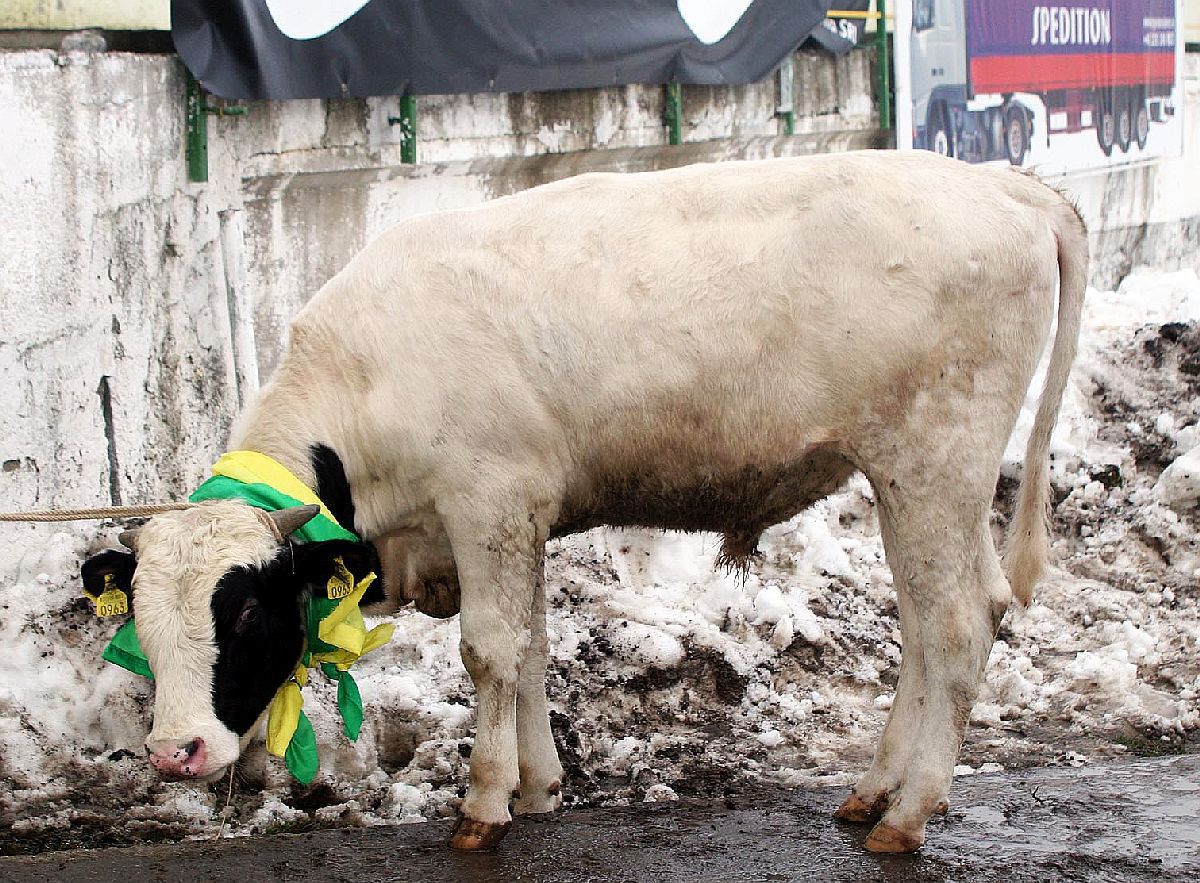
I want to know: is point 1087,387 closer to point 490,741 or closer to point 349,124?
point 349,124

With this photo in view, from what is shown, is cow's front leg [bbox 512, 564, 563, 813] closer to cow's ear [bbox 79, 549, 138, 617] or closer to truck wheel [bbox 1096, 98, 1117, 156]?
cow's ear [bbox 79, 549, 138, 617]

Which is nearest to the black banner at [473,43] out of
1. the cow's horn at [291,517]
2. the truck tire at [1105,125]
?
the cow's horn at [291,517]

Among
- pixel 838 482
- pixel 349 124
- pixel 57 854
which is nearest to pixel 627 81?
pixel 349 124

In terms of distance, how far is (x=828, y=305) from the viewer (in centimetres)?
500

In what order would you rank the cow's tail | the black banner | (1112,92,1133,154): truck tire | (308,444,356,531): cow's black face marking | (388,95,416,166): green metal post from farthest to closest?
(1112,92,1133,154): truck tire, (388,95,416,166): green metal post, the black banner, the cow's tail, (308,444,356,531): cow's black face marking

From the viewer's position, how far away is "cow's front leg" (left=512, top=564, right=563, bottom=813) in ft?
18.3

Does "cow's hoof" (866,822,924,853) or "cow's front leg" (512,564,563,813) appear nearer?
"cow's hoof" (866,822,924,853)

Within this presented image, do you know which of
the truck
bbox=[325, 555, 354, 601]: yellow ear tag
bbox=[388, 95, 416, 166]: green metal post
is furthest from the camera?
the truck

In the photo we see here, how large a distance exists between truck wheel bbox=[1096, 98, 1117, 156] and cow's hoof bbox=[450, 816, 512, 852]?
10.5 metres

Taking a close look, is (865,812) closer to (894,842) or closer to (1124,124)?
(894,842)

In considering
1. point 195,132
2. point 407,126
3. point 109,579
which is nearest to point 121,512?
point 109,579

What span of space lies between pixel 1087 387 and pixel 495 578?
211 inches

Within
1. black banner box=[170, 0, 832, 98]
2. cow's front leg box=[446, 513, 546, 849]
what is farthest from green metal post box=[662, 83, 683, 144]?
cow's front leg box=[446, 513, 546, 849]

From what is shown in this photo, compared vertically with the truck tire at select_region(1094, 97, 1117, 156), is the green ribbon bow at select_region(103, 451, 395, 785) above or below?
below
